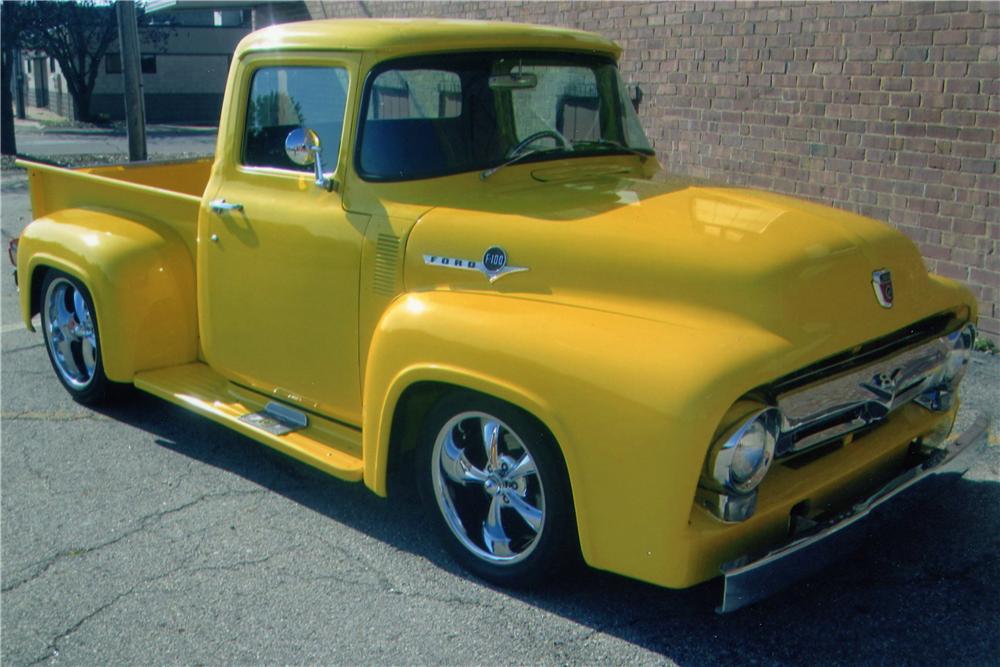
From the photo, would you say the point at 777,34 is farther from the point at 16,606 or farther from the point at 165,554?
the point at 16,606

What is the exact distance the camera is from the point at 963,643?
10.9ft

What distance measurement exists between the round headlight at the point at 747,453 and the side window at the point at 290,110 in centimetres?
213

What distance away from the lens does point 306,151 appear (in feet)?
13.6

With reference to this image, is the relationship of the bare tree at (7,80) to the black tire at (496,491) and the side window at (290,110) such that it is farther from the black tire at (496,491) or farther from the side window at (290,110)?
the black tire at (496,491)

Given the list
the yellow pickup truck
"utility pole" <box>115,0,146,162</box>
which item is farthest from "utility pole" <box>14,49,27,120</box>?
the yellow pickup truck

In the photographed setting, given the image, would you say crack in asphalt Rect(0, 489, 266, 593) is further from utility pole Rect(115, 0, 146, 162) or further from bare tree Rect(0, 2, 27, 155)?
bare tree Rect(0, 2, 27, 155)

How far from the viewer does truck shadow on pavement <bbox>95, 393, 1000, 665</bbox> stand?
331 cm

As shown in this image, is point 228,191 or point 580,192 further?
point 228,191

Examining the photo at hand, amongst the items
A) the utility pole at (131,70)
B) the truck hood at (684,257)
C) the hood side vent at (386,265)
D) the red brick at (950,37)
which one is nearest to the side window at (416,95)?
the truck hood at (684,257)

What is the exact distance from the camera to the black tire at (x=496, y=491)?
11.1ft

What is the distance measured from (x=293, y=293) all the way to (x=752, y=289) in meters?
2.04

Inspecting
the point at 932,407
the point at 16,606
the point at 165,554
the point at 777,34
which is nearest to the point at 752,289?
the point at 932,407

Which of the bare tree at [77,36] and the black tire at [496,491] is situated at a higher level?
the bare tree at [77,36]

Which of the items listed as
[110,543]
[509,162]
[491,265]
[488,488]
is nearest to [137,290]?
[110,543]
